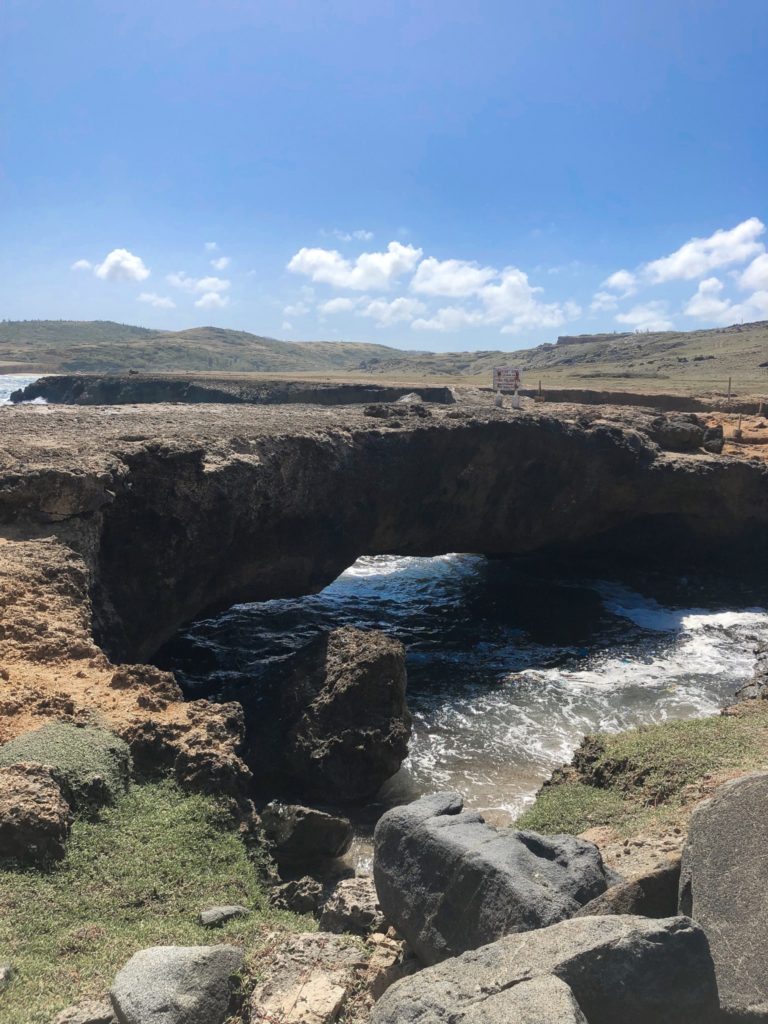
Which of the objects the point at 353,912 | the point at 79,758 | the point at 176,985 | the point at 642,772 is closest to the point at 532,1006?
the point at 176,985

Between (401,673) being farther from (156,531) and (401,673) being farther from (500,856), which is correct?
(500,856)

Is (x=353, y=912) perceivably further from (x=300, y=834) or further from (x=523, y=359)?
(x=523, y=359)

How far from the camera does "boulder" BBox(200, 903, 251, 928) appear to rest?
657 cm

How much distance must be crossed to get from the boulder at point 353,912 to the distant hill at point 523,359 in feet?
158

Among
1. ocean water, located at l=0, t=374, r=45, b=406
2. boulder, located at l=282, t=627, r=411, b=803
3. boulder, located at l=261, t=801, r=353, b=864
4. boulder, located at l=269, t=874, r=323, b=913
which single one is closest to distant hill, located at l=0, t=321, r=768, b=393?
ocean water, located at l=0, t=374, r=45, b=406

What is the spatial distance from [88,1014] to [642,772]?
326 inches

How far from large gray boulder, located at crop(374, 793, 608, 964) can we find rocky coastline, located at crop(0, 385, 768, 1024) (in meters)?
0.02

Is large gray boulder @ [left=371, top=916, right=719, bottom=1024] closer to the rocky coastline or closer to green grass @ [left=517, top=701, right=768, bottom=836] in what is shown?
the rocky coastline

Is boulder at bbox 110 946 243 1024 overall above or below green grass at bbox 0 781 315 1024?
above

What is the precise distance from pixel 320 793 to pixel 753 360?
2851 inches

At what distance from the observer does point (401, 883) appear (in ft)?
21.3

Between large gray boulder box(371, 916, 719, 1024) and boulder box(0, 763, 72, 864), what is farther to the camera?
boulder box(0, 763, 72, 864)

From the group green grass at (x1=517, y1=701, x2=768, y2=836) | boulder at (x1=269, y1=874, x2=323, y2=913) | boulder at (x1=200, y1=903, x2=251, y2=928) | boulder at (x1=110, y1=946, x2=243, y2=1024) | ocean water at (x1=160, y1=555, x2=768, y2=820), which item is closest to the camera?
boulder at (x1=110, y1=946, x2=243, y2=1024)

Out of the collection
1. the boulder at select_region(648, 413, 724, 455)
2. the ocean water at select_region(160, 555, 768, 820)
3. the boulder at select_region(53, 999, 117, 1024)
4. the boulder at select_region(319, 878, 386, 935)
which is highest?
the boulder at select_region(648, 413, 724, 455)
